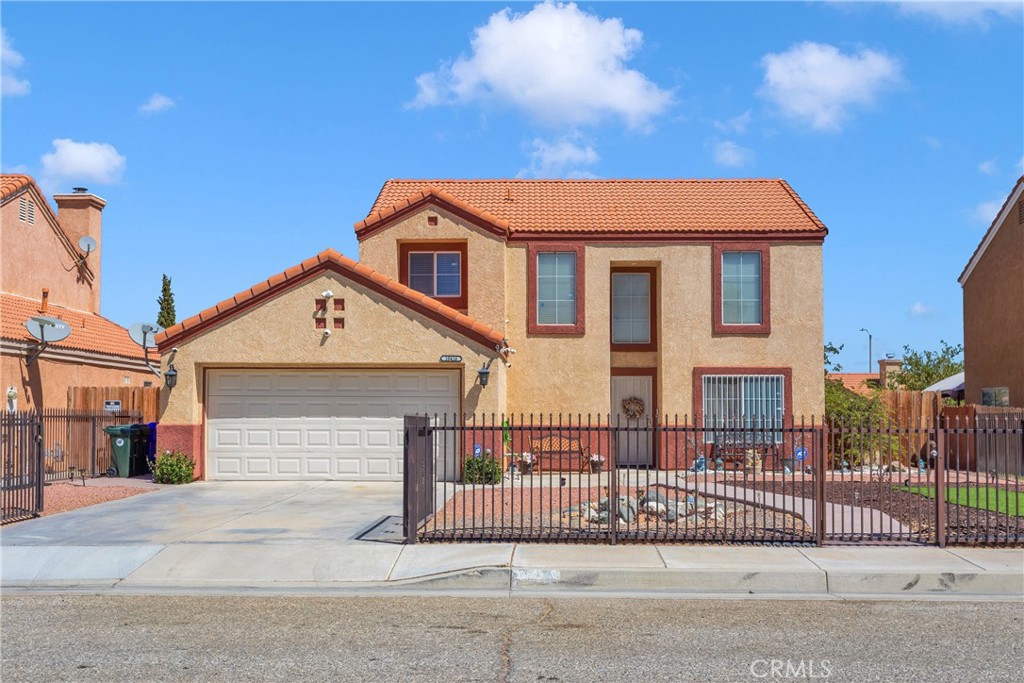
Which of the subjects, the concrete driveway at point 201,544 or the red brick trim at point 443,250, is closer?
the concrete driveway at point 201,544

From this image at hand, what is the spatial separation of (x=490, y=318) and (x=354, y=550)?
12240mm

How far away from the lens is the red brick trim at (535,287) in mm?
24219

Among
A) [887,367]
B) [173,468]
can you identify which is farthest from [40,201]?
[887,367]

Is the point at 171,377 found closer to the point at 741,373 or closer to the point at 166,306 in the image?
the point at 741,373

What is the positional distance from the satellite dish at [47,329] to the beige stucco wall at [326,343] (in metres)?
4.21

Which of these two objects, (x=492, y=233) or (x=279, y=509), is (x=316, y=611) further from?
(x=492, y=233)

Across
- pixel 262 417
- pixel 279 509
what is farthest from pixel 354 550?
pixel 262 417

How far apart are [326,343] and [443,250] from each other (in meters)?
4.89

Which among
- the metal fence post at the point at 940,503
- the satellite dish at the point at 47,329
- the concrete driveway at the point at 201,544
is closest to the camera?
the concrete driveway at the point at 201,544

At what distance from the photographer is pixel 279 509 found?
16.0 m

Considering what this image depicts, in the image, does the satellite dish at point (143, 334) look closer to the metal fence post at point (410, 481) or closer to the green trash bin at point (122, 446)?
the green trash bin at point (122, 446)

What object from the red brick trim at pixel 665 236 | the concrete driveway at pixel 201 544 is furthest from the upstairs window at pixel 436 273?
the concrete driveway at pixel 201 544

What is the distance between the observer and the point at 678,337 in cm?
2444

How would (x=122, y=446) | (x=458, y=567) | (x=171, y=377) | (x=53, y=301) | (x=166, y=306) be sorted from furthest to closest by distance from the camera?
1. (x=166, y=306)
2. (x=53, y=301)
3. (x=122, y=446)
4. (x=171, y=377)
5. (x=458, y=567)
